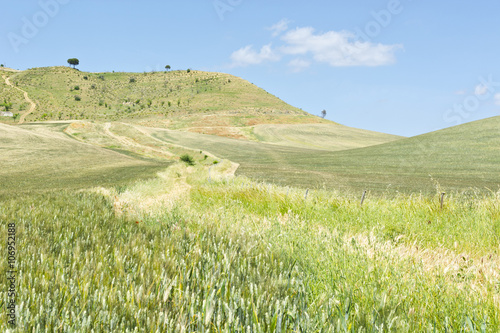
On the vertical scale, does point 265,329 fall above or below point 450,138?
below

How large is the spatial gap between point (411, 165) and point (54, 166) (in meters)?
37.5

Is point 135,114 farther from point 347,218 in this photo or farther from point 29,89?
point 347,218

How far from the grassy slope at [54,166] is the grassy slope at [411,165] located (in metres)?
11.9

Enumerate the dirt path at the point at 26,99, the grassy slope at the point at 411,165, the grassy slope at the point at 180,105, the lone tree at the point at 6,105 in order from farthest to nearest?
the grassy slope at the point at 180,105 → the lone tree at the point at 6,105 → the dirt path at the point at 26,99 → the grassy slope at the point at 411,165

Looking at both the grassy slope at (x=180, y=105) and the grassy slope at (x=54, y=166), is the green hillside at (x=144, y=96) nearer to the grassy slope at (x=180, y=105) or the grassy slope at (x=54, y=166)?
the grassy slope at (x=180, y=105)

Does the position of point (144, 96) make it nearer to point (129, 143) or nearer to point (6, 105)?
point (6, 105)

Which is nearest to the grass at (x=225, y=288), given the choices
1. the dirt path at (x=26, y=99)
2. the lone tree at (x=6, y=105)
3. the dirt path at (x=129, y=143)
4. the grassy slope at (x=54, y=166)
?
the grassy slope at (x=54, y=166)

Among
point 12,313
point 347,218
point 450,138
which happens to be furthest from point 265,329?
point 450,138

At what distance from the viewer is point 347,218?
8.57 meters

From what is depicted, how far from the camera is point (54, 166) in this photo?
27250mm

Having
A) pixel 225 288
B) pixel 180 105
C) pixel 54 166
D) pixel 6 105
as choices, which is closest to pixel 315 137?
pixel 180 105

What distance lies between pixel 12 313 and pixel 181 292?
1.14m

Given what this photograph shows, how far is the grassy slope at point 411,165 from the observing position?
22.9 m

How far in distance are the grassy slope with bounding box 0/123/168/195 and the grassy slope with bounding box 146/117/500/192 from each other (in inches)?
468
